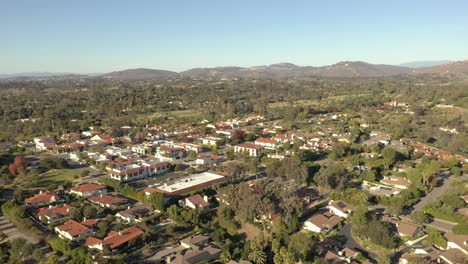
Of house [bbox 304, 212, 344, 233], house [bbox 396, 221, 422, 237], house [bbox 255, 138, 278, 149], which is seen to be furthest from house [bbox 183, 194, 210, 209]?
house [bbox 255, 138, 278, 149]

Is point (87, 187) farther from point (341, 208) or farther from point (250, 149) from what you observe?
point (341, 208)

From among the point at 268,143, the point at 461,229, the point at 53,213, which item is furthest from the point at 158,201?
the point at 268,143

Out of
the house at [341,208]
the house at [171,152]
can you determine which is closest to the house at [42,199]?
the house at [171,152]

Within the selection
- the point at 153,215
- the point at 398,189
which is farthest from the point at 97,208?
the point at 398,189

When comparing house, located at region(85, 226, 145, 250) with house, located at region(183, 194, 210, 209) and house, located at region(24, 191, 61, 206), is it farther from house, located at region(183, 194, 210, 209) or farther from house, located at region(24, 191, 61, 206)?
house, located at region(24, 191, 61, 206)

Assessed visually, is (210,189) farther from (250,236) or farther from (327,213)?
(327,213)

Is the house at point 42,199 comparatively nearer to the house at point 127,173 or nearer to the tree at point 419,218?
the house at point 127,173
